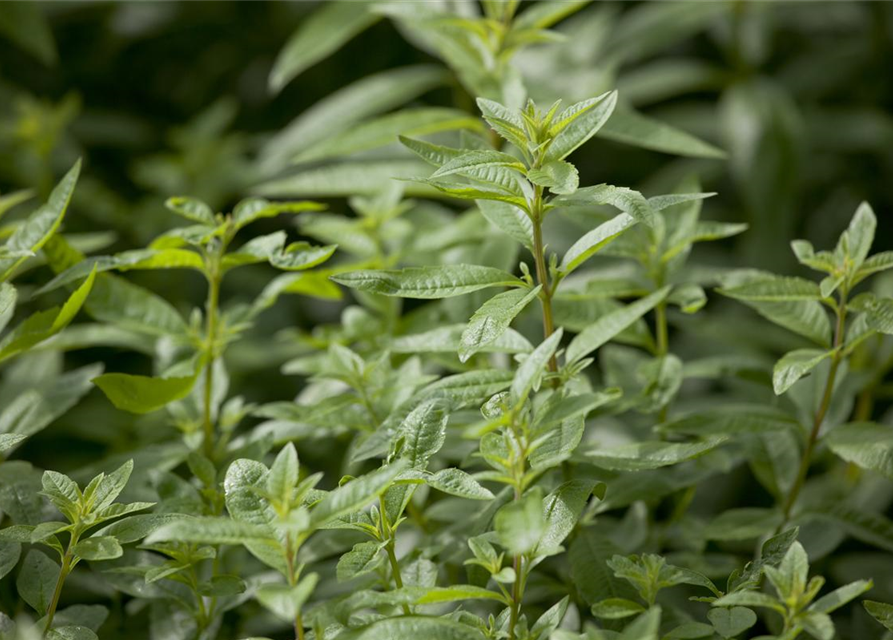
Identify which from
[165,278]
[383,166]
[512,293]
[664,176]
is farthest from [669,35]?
[512,293]

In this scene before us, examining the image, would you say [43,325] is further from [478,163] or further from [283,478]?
[478,163]

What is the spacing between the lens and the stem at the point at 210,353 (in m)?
1.06

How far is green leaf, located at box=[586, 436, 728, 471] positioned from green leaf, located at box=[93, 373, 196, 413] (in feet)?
1.46

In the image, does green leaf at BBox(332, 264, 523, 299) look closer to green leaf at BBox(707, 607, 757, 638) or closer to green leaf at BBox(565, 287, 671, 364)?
green leaf at BBox(565, 287, 671, 364)

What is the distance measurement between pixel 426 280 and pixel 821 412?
0.48 m

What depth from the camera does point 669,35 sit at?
194 cm

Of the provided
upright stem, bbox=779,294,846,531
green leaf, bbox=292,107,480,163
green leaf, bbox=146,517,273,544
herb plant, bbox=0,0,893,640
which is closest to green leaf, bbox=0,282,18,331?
herb plant, bbox=0,0,893,640

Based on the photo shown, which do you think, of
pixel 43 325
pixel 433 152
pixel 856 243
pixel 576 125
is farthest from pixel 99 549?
pixel 856 243

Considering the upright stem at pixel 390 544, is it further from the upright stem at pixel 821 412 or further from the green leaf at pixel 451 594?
the upright stem at pixel 821 412

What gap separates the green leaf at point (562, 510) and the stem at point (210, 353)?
429 millimetres

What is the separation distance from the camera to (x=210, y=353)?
1.06 meters

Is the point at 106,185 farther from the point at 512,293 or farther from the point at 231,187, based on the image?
the point at 512,293

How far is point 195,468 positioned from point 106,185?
130 cm

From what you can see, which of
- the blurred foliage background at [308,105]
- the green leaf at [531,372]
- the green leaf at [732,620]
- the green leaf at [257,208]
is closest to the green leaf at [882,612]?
the green leaf at [732,620]
